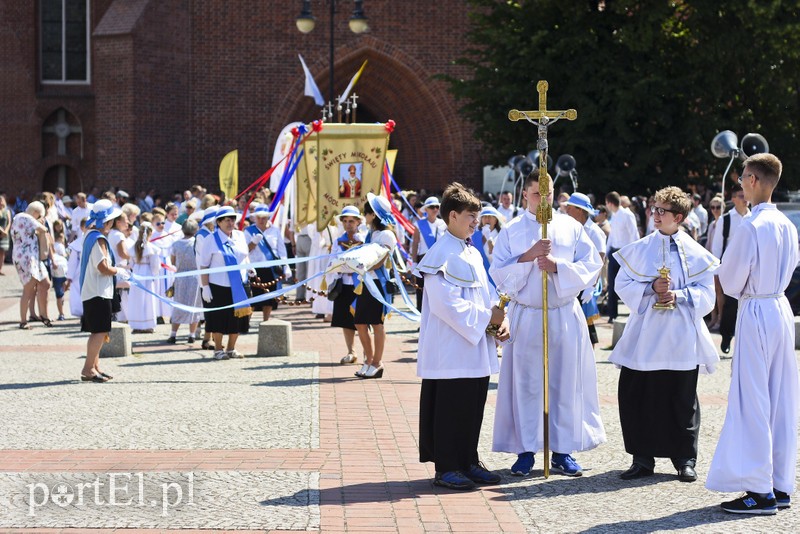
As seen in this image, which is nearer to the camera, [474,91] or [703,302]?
[703,302]

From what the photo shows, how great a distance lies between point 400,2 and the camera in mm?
35531

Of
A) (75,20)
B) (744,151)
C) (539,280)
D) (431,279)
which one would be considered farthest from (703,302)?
(75,20)

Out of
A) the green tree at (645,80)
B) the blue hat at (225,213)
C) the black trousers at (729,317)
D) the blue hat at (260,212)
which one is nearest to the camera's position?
the blue hat at (225,213)

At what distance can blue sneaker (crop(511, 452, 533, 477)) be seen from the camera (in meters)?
7.81

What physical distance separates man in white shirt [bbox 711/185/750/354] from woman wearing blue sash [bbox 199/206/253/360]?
212 inches

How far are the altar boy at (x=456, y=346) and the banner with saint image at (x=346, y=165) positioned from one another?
962 cm

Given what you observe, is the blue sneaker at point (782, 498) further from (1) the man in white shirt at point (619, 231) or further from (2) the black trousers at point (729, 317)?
(1) the man in white shirt at point (619, 231)

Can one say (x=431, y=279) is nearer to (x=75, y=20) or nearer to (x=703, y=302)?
(x=703, y=302)

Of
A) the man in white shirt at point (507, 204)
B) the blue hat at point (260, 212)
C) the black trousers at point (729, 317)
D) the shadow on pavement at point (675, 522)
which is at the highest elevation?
the man in white shirt at point (507, 204)

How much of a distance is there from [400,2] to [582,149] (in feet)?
33.0

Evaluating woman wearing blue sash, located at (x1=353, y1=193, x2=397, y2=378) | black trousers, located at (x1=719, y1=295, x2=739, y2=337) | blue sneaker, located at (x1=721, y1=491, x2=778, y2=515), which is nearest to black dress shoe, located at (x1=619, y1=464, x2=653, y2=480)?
blue sneaker, located at (x1=721, y1=491, x2=778, y2=515)

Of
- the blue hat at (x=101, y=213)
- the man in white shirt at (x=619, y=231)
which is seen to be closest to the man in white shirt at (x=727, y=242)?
the man in white shirt at (x=619, y=231)

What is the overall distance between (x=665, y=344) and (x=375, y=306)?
5.02 m

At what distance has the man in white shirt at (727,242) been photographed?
13.8 meters
